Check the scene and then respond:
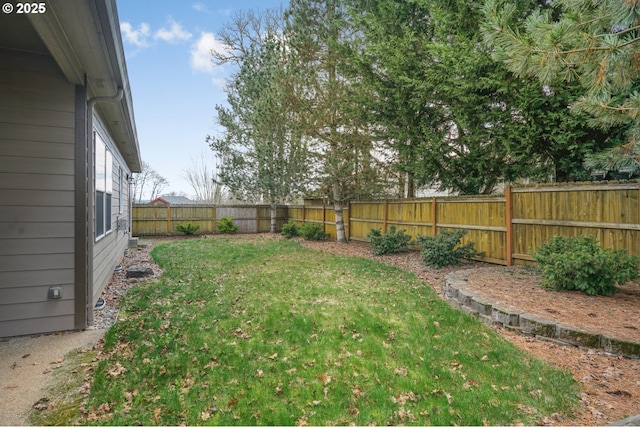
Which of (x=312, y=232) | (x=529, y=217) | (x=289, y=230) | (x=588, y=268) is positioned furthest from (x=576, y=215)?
(x=289, y=230)

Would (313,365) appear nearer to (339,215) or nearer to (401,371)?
(401,371)

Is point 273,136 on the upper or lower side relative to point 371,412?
upper

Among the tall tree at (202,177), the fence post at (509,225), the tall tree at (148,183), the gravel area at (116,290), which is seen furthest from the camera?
the tall tree at (148,183)

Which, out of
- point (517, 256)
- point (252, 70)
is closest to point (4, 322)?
point (517, 256)

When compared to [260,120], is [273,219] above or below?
below

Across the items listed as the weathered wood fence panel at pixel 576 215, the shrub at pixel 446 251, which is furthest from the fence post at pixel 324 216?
the weathered wood fence panel at pixel 576 215

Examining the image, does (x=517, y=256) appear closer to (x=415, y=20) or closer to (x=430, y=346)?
(x=430, y=346)

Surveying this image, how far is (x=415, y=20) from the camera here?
911cm

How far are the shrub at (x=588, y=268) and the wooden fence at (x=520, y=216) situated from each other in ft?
3.10

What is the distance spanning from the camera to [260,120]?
1280 centimetres

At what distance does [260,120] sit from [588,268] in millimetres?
11127

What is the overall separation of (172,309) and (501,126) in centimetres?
698

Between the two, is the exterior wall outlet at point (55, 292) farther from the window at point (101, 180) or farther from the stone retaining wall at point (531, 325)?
the stone retaining wall at point (531, 325)

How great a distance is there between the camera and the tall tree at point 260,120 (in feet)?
38.2
